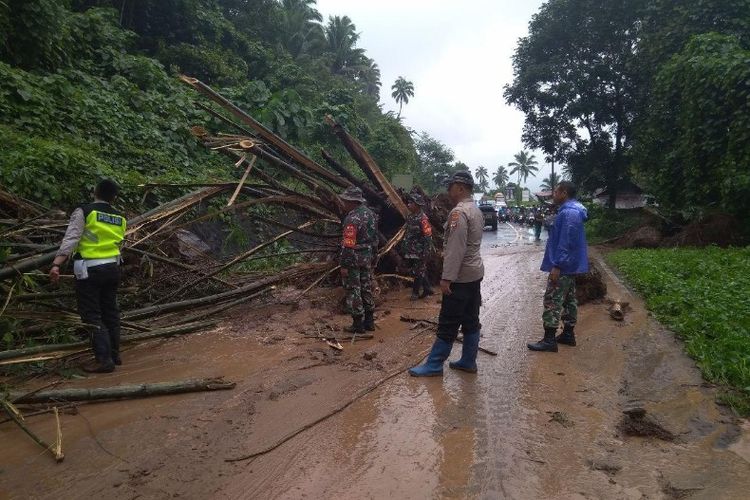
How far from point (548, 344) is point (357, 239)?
2395 mm

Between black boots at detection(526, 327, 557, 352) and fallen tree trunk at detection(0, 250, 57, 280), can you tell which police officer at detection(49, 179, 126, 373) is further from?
black boots at detection(526, 327, 557, 352)

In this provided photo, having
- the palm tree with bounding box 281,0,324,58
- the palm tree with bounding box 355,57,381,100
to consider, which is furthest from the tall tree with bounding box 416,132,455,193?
the palm tree with bounding box 281,0,324,58

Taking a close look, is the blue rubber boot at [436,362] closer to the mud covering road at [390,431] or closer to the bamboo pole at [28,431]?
the mud covering road at [390,431]

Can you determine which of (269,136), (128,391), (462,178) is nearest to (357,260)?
(462,178)

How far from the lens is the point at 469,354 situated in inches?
181

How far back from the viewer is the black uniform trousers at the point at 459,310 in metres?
4.46

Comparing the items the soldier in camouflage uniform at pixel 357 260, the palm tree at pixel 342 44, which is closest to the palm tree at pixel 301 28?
the palm tree at pixel 342 44

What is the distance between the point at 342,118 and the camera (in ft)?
62.3

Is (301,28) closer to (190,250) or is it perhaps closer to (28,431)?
(190,250)

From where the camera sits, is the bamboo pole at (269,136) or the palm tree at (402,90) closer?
the bamboo pole at (269,136)

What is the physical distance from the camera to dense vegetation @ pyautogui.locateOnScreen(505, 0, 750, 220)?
1277 cm

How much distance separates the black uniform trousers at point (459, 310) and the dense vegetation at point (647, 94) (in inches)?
412

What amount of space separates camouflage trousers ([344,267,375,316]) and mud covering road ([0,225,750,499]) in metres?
0.49

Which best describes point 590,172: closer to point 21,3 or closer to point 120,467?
point 21,3
